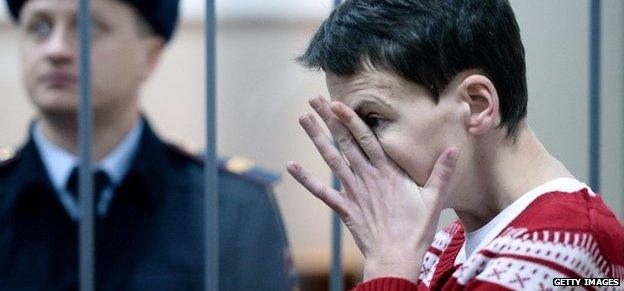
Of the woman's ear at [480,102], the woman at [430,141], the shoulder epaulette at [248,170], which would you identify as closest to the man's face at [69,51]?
the shoulder epaulette at [248,170]

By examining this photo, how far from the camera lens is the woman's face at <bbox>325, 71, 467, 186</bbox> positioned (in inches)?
70.0

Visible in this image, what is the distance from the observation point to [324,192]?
71.5 inches

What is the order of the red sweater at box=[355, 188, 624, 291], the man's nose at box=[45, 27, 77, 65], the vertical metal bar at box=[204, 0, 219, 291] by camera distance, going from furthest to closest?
the man's nose at box=[45, 27, 77, 65] < the vertical metal bar at box=[204, 0, 219, 291] < the red sweater at box=[355, 188, 624, 291]

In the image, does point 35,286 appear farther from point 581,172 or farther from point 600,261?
point 600,261

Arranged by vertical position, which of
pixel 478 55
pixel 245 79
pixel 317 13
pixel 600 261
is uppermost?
pixel 478 55

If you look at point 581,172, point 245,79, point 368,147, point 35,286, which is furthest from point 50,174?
point 368,147

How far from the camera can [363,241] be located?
1778 mm

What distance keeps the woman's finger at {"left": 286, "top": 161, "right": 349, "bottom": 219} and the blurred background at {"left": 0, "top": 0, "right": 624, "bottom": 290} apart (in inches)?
50.5

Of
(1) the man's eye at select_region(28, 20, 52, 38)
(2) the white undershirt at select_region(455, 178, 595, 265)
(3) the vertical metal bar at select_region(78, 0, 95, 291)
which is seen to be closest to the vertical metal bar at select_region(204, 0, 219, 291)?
(3) the vertical metal bar at select_region(78, 0, 95, 291)

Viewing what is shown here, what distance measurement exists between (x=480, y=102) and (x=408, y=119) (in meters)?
0.11

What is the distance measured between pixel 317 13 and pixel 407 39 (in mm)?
1500

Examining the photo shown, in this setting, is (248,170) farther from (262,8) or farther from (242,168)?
(262,8)

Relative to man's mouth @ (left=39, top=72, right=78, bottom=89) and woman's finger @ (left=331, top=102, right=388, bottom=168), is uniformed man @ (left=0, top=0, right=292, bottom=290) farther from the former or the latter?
woman's finger @ (left=331, top=102, right=388, bottom=168)

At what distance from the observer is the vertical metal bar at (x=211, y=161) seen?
9.69 ft
